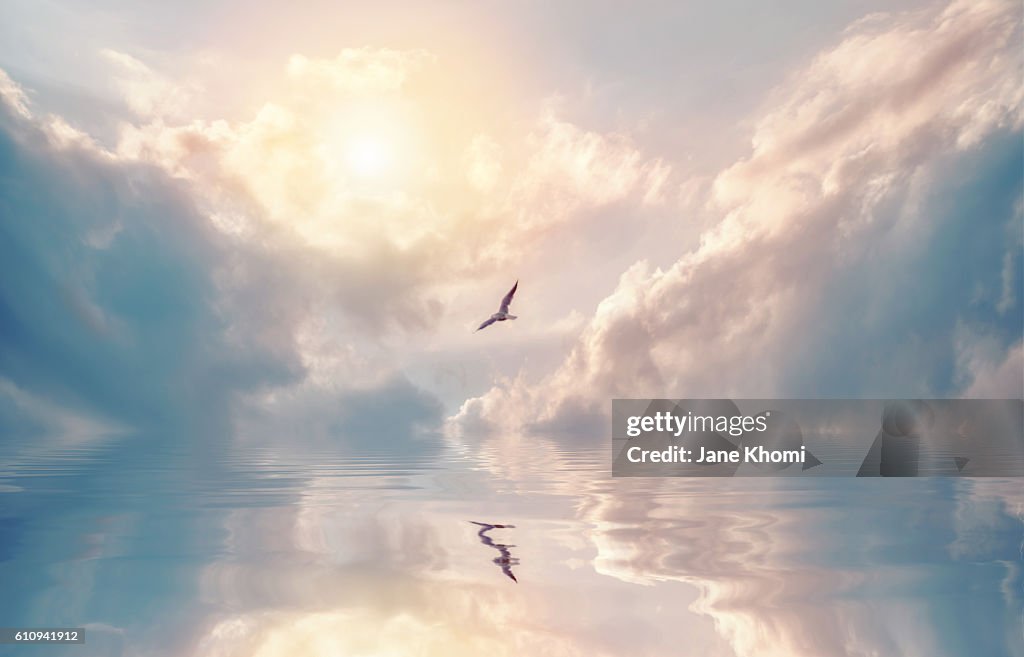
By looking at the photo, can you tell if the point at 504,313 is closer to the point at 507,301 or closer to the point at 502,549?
the point at 507,301

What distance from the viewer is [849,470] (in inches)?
1599

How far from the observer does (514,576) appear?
522 inches

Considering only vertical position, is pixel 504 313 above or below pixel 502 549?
above

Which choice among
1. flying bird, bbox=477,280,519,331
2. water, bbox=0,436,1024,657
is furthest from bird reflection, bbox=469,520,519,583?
flying bird, bbox=477,280,519,331

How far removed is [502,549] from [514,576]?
251cm

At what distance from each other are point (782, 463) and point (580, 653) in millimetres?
45553

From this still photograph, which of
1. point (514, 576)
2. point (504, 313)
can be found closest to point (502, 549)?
point (514, 576)

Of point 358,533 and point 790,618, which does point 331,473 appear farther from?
point 790,618

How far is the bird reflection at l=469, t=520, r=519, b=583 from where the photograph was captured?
13884 millimetres

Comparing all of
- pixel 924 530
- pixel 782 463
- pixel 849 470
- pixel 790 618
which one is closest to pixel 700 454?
pixel 782 463

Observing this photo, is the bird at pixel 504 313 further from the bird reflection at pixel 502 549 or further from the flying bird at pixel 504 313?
the bird reflection at pixel 502 549

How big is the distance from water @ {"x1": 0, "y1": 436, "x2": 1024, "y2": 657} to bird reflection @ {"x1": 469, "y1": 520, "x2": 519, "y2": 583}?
90mm

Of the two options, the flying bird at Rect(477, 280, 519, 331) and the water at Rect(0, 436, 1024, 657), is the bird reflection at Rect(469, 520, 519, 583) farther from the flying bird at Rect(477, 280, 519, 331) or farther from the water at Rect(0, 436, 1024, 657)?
the flying bird at Rect(477, 280, 519, 331)

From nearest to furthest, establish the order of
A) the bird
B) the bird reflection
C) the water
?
the water
the bird reflection
the bird
